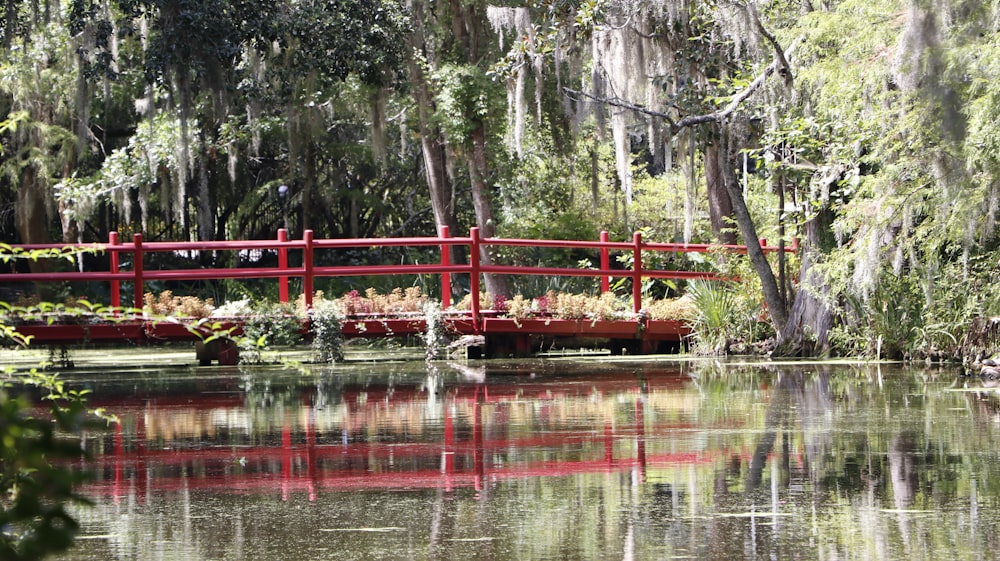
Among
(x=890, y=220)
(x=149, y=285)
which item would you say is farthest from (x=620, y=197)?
(x=890, y=220)

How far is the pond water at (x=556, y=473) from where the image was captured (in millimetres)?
5766

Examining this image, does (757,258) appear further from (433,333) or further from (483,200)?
(483,200)

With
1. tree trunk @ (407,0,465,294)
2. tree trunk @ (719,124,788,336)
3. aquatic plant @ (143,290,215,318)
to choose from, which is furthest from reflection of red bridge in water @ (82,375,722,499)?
tree trunk @ (407,0,465,294)

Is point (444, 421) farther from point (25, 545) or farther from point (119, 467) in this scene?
point (25, 545)

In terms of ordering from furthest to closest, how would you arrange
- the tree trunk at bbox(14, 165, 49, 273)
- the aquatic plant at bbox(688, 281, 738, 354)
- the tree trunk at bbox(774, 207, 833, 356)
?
the tree trunk at bbox(14, 165, 49, 273) < the aquatic plant at bbox(688, 281, 738, 354) < the tree trunk at bbox(774, 207, 833, 356)

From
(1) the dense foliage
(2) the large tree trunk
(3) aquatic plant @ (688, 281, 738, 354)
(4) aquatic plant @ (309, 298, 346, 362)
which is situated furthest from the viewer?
(2) the large tree trunk

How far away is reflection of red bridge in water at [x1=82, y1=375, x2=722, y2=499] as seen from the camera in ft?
25.1

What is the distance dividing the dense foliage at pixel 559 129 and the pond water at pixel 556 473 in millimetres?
2486

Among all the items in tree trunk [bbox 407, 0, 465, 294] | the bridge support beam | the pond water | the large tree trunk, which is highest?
tree trunk [bbox 407, 0, 465, 294]

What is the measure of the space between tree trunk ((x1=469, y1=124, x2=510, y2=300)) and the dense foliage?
0.13 feet

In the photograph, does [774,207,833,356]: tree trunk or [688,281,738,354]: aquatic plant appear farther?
[688,281,738,354]: aquatic plant

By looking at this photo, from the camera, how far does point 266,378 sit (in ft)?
53.7

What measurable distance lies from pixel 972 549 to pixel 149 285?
2633 cm

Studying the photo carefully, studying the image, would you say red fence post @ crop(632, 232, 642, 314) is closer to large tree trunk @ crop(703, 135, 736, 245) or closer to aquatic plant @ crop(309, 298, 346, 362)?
large tree trunk @ crop(703, 135, 736, 245)
